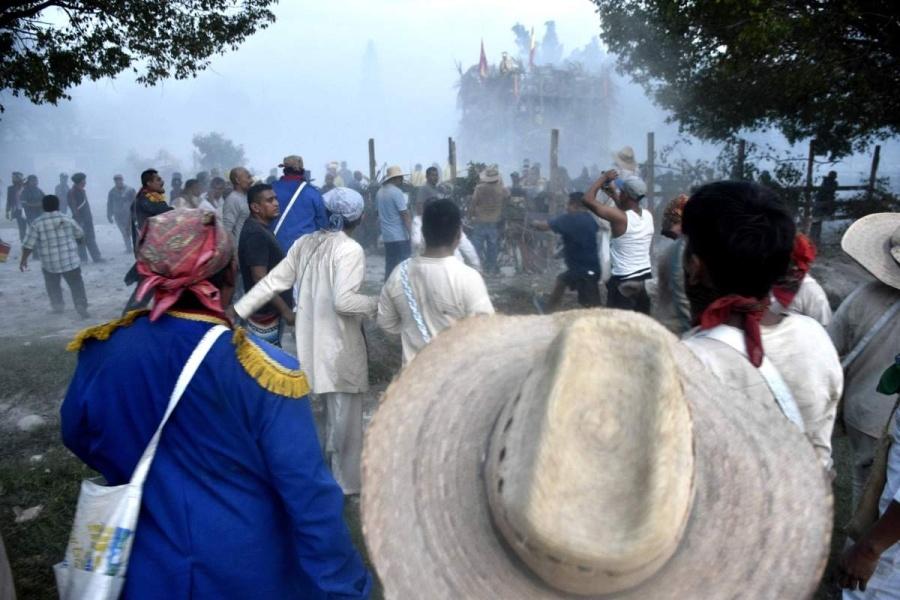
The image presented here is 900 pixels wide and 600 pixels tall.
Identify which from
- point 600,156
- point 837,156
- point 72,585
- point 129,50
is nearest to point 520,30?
point 600,156

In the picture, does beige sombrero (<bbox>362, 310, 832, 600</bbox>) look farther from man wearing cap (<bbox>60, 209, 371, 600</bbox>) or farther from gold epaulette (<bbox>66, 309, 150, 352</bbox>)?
gold epaulette (<bbox>66, 309, 150, 352</bbox>)

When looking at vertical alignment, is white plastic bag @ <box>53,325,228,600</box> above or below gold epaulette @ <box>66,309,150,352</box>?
below

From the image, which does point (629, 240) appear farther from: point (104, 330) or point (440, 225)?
point (104, 330)

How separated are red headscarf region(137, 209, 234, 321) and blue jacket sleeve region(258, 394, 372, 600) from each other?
383 mm

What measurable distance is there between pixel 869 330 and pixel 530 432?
2585 millimetres

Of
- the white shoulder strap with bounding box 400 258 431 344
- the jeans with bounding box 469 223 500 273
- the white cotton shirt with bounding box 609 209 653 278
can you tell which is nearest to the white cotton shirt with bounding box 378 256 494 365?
the white shoulder strap with bounding box 400 258 431 344

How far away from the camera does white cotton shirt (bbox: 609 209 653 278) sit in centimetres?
601

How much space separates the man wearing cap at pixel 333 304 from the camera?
397 cm

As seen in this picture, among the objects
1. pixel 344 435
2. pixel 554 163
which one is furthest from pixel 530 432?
pixel 554 163

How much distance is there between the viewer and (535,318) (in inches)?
52.9

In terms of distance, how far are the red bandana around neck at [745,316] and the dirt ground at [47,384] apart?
2.41m

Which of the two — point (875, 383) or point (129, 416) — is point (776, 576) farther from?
point (875, 383)

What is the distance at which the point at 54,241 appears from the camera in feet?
30.7

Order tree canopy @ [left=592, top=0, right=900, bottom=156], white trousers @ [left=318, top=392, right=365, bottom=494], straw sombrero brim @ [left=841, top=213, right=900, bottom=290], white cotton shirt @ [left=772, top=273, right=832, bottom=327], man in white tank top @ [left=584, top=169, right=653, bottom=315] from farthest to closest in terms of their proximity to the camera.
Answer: tree canopy @ [left=592, top=0, right=900, bottom=156] → man in white tank top @ [left=584, top=169, right=653, bottom=315] → white trousers @ [left=318, top=392, right=365, bottom=494] → white cotton shirt @ [left=772, top=273, right=832, bottom=327] → straw sombrero brim @ [left=841, top=213, right=900, bottom=290]
